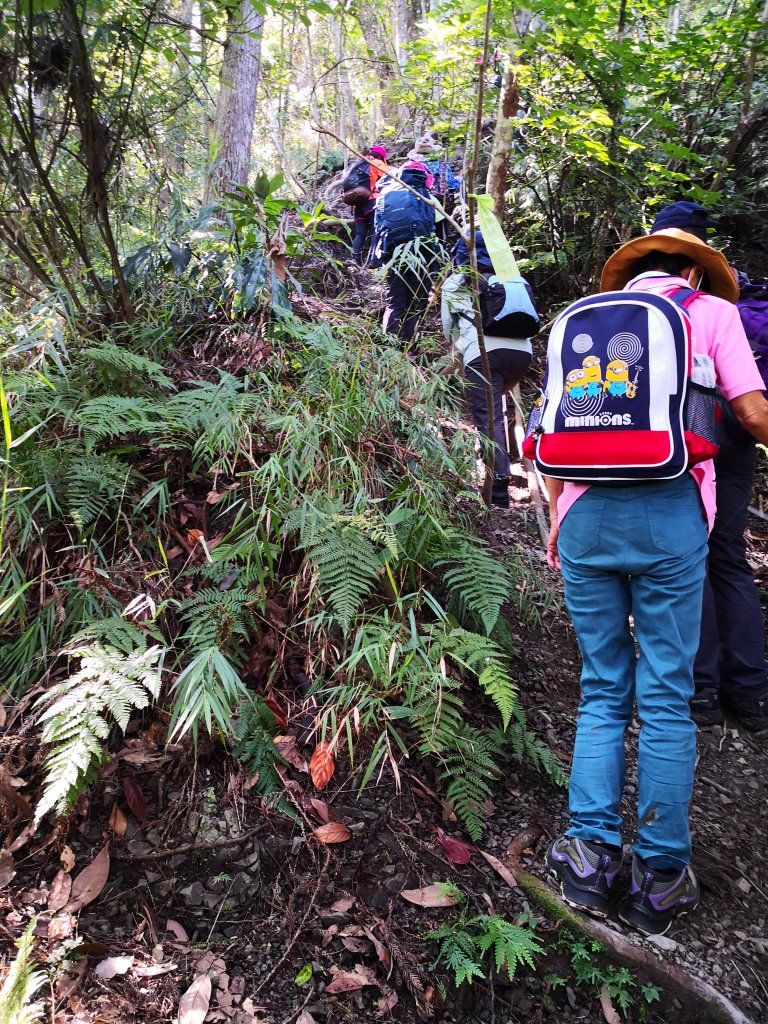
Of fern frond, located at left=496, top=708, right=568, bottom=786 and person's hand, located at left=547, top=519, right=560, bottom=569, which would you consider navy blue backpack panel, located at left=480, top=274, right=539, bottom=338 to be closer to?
person's hand, located at left=547, top=519, right=560, bottom=569

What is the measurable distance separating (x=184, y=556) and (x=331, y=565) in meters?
0.83

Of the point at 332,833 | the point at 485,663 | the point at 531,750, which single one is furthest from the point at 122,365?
the point at 531,750

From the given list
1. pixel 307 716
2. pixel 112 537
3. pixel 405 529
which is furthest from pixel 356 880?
→ pixel 112 537

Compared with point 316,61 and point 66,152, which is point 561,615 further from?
point 316,61

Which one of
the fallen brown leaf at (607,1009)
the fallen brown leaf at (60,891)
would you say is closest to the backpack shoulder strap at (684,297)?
the fallen brown leaf at (607,1009)

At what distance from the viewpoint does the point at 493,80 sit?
282 inches

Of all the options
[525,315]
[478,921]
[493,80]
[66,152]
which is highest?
[493,80]

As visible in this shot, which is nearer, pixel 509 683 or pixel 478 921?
pixel 478 921

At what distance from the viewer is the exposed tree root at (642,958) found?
2045mm

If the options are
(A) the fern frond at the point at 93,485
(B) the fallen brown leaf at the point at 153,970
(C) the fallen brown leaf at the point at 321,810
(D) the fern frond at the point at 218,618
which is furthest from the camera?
(A) the fern frond at the point at 93,485

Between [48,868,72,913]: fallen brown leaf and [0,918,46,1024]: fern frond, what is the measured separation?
29cm

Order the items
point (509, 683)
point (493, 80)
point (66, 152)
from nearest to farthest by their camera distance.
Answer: point (509, 683) < point (66, 152) < point (493, 80)

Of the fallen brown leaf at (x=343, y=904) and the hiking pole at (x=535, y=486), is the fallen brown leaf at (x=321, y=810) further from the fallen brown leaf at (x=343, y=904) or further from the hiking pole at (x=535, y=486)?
the hiking pole at (x=535, y=486)

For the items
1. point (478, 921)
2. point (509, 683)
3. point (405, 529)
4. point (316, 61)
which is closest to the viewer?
point (478, 921)
